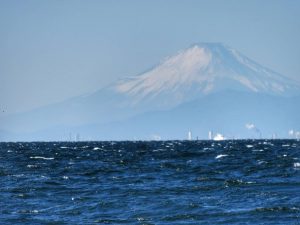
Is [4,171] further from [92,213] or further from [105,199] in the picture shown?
[92,213]

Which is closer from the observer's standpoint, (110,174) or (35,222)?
(35,222)

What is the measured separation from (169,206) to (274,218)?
19.3ft

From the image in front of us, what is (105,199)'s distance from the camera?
44.4 meters

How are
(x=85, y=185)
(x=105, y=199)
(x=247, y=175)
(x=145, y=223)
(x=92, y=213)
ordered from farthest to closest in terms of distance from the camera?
1. (x=247, y=175)
2. (x=85, y=185)
3. (x=105, y=199)
4. (x=92, y=213)
5. (x=145, y=223)

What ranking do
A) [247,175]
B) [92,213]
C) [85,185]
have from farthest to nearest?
[247,175]
[85,185]
[92,213]

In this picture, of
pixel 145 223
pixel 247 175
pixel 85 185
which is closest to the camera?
pixel 145 223

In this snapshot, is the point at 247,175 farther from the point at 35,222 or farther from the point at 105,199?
the point at 35,222

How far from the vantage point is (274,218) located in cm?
3634

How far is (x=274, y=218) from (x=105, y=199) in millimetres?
10709

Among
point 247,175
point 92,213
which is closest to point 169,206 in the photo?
point 92,213

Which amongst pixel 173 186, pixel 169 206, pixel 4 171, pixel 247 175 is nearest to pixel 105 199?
pixel 169 206

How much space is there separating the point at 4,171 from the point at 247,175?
18974 mm

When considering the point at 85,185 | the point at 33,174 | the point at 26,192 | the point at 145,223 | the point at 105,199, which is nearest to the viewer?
the point at 145,223

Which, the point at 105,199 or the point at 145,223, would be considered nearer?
the point at 145,223
